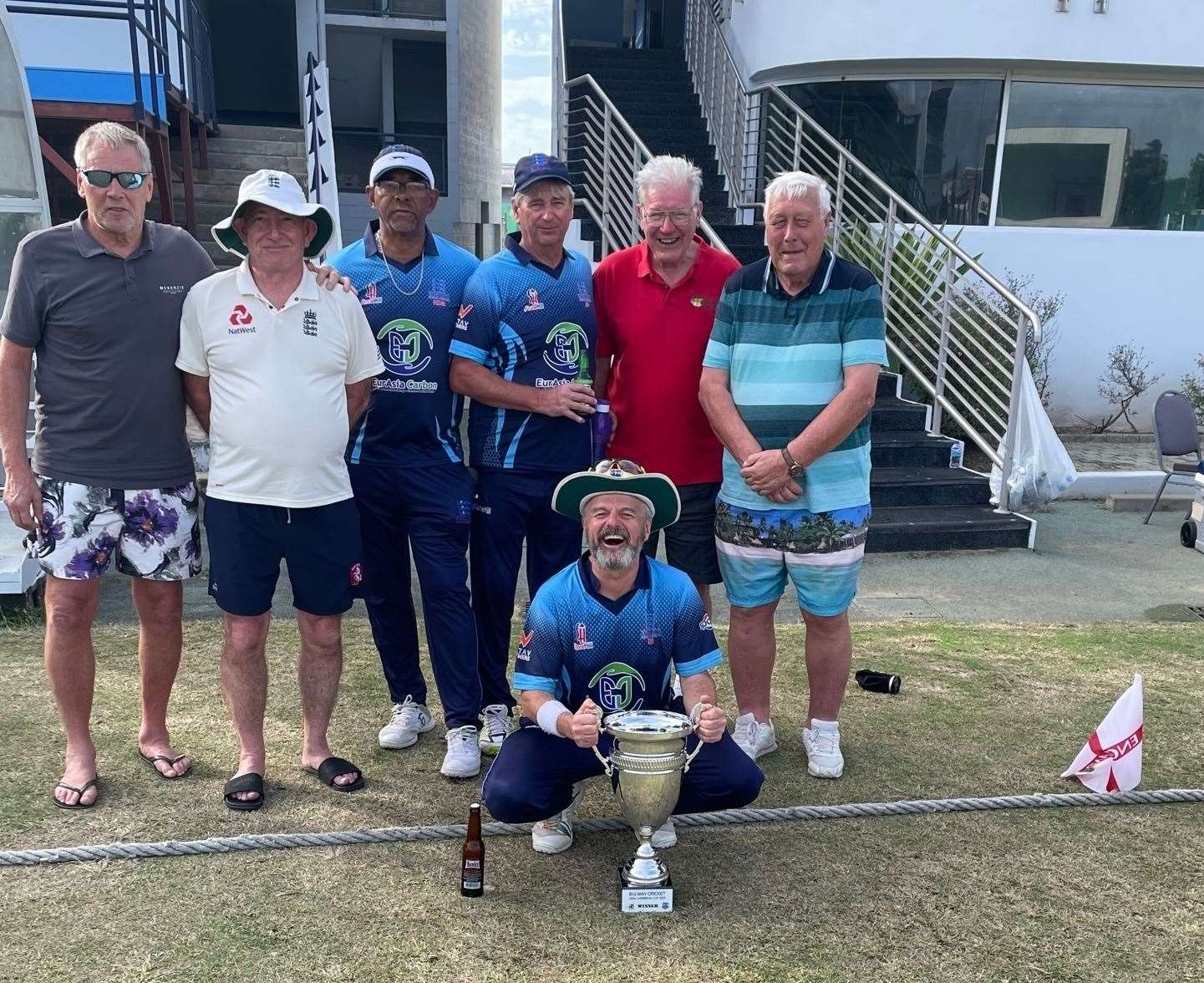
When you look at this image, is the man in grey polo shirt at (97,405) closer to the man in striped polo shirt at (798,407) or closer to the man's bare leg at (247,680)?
the man's bare leg at (247,680)

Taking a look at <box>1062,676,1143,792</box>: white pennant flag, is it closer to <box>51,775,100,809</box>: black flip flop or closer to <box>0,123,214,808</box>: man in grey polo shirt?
<box>0,123,214,808</box>: man in grey polo shirt

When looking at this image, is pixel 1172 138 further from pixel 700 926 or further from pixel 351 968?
pixel 351 968

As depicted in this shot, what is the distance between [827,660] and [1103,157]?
7.89 meters

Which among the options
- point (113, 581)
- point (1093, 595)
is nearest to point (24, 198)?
point (113, 581)

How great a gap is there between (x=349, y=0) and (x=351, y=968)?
15.3 m

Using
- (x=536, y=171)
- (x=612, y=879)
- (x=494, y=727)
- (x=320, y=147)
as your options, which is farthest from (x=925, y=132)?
(x=612, y=879)

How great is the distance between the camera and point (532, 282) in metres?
3.38

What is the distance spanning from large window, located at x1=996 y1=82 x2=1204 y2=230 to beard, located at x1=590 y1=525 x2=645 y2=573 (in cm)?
788

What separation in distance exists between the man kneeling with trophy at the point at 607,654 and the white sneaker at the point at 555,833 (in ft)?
0.40

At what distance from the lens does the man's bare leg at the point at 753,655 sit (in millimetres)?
3514

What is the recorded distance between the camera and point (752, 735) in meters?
3.60

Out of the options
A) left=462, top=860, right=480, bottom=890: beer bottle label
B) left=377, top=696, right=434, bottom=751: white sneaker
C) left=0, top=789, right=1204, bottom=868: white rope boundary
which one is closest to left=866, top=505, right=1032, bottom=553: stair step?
left=0, top=789, right=1204, bottom=868: white rope boundary

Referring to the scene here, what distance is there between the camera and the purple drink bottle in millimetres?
3469

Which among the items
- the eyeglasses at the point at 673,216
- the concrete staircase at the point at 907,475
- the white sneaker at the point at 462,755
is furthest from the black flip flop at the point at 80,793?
the concrete staircase at the point at 907,475
